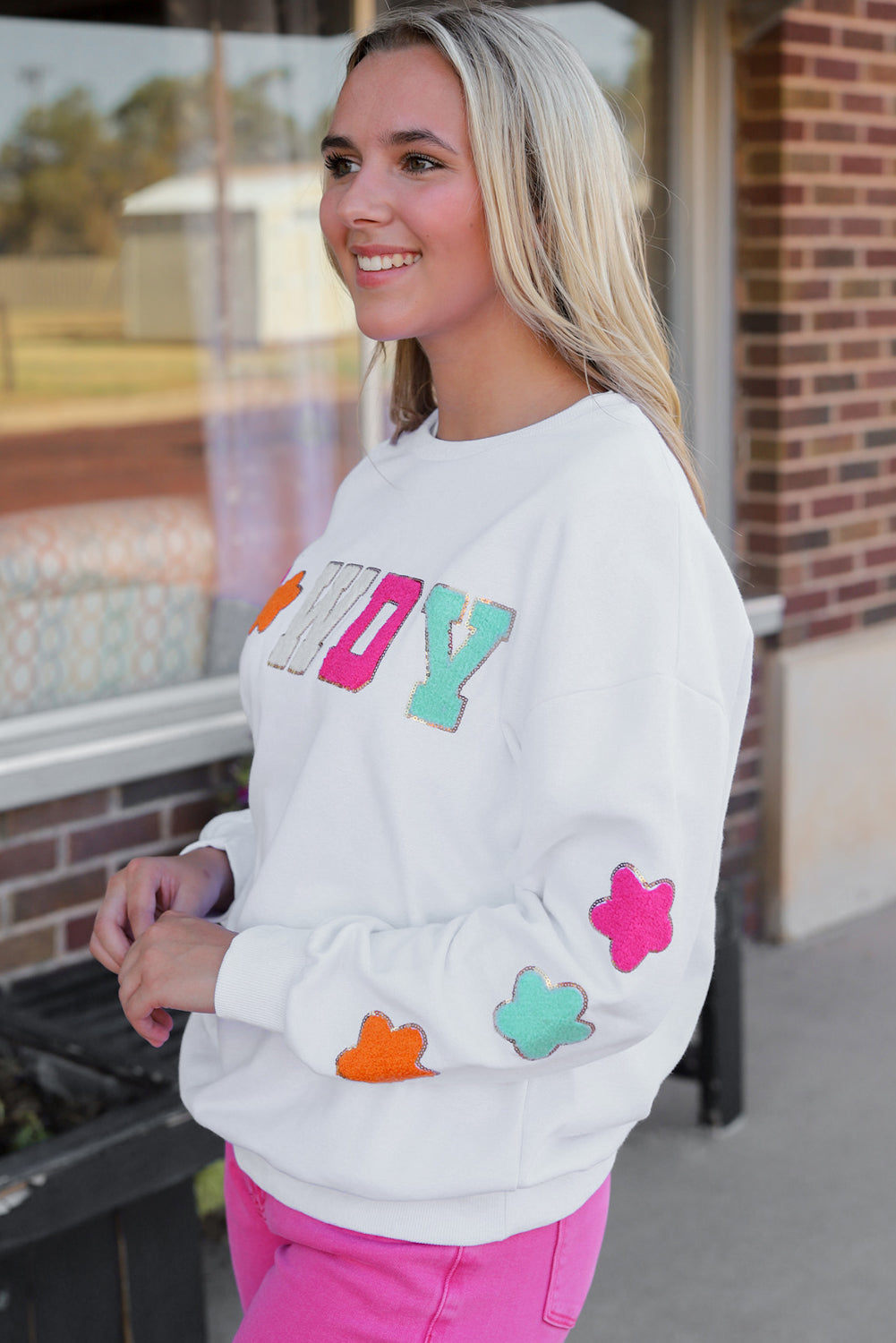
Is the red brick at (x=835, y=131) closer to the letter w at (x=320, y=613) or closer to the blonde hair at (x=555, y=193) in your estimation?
the blonde hair at (x=555, y=193)

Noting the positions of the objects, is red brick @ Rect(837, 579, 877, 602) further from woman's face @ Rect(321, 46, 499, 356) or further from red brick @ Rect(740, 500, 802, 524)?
woman's face @ Rect(321, 46, 499, 356)

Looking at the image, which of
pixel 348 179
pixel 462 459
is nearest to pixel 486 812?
pixel 462 459

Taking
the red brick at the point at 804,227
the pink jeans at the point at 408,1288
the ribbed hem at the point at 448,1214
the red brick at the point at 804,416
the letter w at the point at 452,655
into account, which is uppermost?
the red brick at the point at 804,227

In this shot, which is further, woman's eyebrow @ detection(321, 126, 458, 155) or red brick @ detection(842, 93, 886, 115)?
red brick @ detection(842, 93, 886, 115)

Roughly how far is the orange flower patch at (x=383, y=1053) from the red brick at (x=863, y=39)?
417 centimetres

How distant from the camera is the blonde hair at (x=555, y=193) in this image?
1.37m

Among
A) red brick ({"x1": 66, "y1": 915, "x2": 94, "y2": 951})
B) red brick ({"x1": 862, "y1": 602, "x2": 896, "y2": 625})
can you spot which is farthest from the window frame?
red brick ({"x1": 66, "y1": 915, "x2": 94, "y2": 951})

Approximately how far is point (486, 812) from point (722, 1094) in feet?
8.23

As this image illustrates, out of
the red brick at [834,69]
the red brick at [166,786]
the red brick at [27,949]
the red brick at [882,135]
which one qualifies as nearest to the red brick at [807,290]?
the red brick at [882,135]

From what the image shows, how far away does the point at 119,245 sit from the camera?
5.51m

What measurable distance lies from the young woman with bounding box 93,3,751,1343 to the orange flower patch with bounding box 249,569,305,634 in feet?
0.24

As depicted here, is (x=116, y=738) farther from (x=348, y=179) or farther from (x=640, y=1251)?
(x=348, y=179)

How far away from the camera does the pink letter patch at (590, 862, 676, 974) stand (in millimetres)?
1215

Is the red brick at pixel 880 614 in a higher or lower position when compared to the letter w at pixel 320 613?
lower
